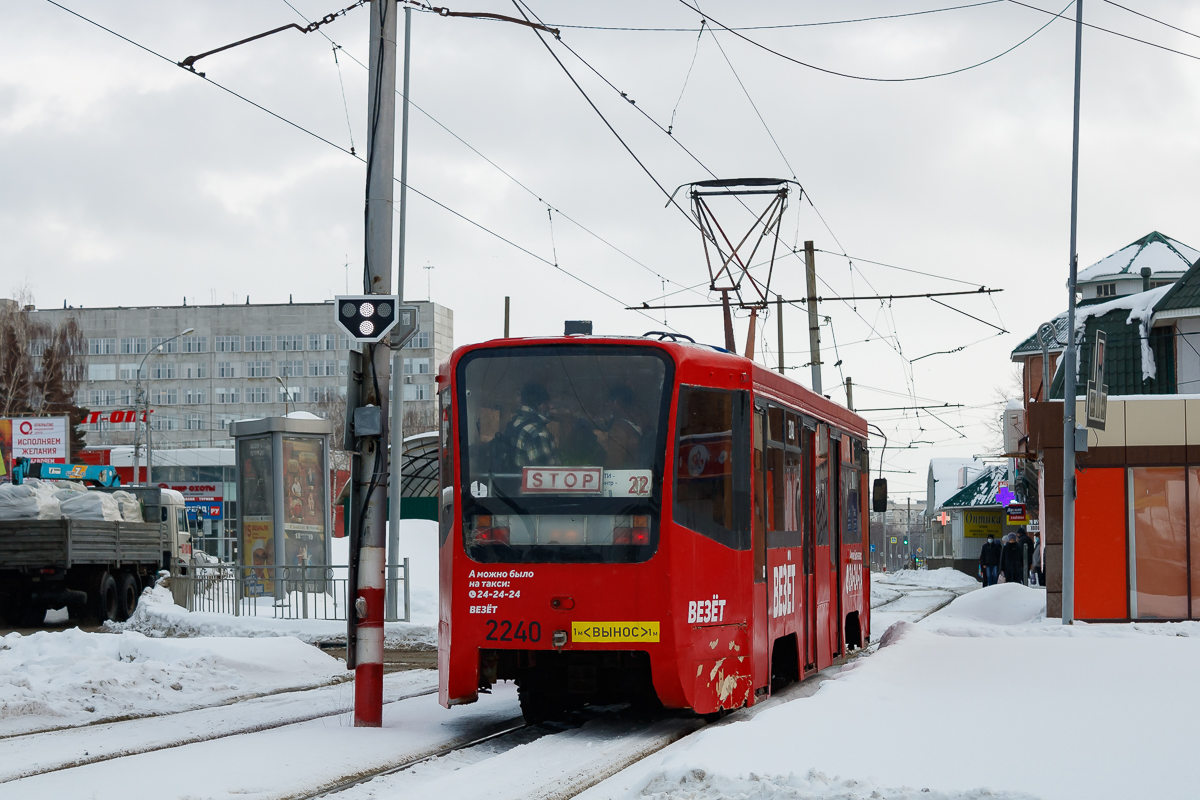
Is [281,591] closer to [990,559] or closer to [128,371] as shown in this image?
[990,559]

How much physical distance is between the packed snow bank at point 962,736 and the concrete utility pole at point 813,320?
15.4m

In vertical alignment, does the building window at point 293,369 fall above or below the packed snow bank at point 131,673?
above

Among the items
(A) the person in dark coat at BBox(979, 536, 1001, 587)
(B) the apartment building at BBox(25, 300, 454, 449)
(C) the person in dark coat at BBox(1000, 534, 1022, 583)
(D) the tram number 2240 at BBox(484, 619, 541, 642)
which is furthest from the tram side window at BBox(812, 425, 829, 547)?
(B) the apartment building at BBox(25, 300, 454, 449)

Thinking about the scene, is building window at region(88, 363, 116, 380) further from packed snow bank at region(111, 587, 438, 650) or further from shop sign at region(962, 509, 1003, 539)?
packed snow bank at region(111, 587, 438, 650)

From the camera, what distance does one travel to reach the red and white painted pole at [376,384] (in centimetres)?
1046

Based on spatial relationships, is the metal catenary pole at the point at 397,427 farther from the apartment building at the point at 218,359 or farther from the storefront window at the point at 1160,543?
the apartment building at the point at 218,359

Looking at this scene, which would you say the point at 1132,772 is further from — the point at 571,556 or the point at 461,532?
the point at 461,532

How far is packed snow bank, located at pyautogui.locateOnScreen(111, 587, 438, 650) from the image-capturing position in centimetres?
2119

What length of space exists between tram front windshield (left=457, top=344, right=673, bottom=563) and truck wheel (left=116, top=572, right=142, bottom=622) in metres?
19.0

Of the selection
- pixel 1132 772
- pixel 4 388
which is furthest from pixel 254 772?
pixel 4 388

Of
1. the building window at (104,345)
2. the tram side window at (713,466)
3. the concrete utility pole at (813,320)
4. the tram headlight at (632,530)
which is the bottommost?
the tram headlight at (632,530)

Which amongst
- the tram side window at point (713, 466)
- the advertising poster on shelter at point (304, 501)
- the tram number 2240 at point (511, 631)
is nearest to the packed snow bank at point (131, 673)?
the tram number 2240 at point (511, 631)

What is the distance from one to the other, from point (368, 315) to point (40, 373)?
62.9 metres

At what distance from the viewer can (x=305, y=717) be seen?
11.3 metres
